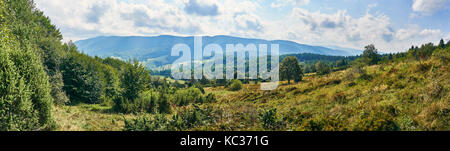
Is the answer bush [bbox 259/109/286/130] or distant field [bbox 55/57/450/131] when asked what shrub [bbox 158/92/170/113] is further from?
bush [bbox 259/109/286/130]

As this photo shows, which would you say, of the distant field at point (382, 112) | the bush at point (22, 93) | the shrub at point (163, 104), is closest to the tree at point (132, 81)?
the shrub at point (163, 104)

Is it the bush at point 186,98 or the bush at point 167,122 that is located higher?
the bush at point 167,122

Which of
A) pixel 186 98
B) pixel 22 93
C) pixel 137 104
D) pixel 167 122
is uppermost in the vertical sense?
pixel 22 93

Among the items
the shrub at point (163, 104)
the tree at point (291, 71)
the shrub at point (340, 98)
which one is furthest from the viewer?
the tree at point (291, 71)

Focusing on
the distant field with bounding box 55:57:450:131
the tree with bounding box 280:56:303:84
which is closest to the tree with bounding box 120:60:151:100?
the distant field with bounding box 55:57:450:131

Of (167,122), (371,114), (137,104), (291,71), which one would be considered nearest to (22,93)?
(167,122)

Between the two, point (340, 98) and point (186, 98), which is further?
point (186, 98)

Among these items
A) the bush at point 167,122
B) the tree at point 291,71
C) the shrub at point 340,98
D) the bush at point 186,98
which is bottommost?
the bush at point 186,98

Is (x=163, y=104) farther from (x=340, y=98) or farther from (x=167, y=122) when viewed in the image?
(x=340, y=98)

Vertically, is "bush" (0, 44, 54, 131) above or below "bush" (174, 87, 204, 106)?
above

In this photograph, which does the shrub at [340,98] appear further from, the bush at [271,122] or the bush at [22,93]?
the bush at [22,93]

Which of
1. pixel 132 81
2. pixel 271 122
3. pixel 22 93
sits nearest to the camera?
pixel 22 93
